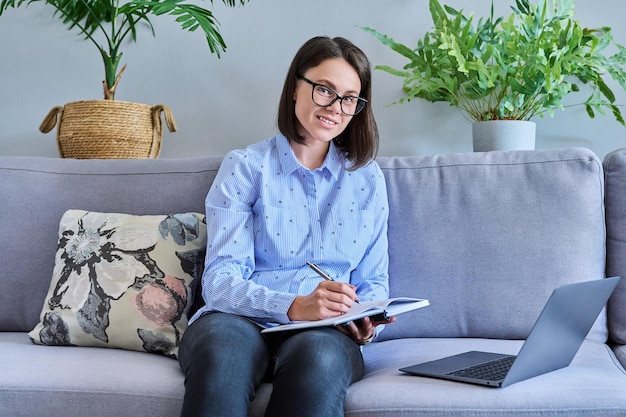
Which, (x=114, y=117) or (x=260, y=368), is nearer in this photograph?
(x=260, y=368)

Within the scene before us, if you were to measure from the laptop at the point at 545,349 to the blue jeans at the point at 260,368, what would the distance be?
0.56 ft

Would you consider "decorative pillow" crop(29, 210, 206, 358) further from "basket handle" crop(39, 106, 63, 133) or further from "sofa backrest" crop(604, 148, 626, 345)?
"sofa backrest" crop(604, 148, 626, 345)

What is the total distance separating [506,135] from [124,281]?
1.04m

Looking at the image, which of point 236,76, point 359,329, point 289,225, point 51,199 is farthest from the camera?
point 236,76

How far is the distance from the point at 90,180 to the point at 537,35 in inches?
47.2

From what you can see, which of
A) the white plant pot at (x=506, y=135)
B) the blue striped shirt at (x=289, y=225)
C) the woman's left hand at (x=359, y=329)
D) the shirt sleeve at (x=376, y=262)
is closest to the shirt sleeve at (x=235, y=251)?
the blue striped shirt at (x=289, y=225)

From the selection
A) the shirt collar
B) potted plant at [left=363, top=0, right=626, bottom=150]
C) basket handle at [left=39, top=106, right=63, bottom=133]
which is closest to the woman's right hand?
the shirt collar

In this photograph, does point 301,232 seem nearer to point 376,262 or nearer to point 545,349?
point 376,262

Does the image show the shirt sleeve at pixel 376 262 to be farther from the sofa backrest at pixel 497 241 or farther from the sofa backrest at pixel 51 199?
the sofa backrest at pixel 51 199

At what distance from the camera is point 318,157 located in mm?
1792

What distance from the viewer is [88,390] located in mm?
1397

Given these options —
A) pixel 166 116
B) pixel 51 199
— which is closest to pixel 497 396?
pixel 51 199

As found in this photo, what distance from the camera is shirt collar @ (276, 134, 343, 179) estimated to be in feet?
5.66

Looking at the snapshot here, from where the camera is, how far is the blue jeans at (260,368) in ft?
4.02
